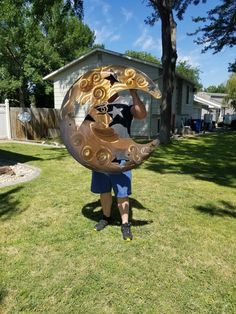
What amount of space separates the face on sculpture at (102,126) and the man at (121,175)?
0.08 meters

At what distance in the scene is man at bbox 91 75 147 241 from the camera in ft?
13.0

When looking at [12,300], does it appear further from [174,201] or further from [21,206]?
[174,201]

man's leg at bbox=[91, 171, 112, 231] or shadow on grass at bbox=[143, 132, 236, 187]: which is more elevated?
man's leg at bbox=[91, 171, 112, 231]

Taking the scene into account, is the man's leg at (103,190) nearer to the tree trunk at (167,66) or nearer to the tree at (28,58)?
the tree trunk at (167,66)

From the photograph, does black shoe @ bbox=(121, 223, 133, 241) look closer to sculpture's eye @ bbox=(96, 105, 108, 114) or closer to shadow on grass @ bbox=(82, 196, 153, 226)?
shadow on grass @ bbox=(82, 196, 153, 226)

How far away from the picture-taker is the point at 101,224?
4.47 metres

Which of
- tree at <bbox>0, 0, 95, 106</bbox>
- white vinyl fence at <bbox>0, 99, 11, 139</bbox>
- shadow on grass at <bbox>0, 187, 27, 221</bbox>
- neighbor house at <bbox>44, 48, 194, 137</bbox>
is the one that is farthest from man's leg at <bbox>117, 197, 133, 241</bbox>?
tree at <bbox>0, 0, 95, 106</bbox>

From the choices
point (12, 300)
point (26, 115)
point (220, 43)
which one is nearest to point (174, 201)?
point (12, 300)

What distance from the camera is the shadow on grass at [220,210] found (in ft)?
16.9

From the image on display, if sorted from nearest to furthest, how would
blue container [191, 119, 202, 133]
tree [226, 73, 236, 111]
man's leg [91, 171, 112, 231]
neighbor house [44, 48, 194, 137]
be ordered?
man's leg [91, 171, 112, 231]
neighbor house [44, 48, 194, 137]
blue container [191, 119, 202, 133]
tree [226, 73, 236, 111]

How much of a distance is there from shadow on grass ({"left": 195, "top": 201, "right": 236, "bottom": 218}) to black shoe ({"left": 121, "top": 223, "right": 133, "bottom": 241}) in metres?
1.60

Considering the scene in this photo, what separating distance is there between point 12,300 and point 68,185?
3.88 metres

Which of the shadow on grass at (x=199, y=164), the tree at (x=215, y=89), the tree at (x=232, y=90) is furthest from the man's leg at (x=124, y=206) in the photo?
the tree at (x=215, y=89)

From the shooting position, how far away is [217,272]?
3.42 m
